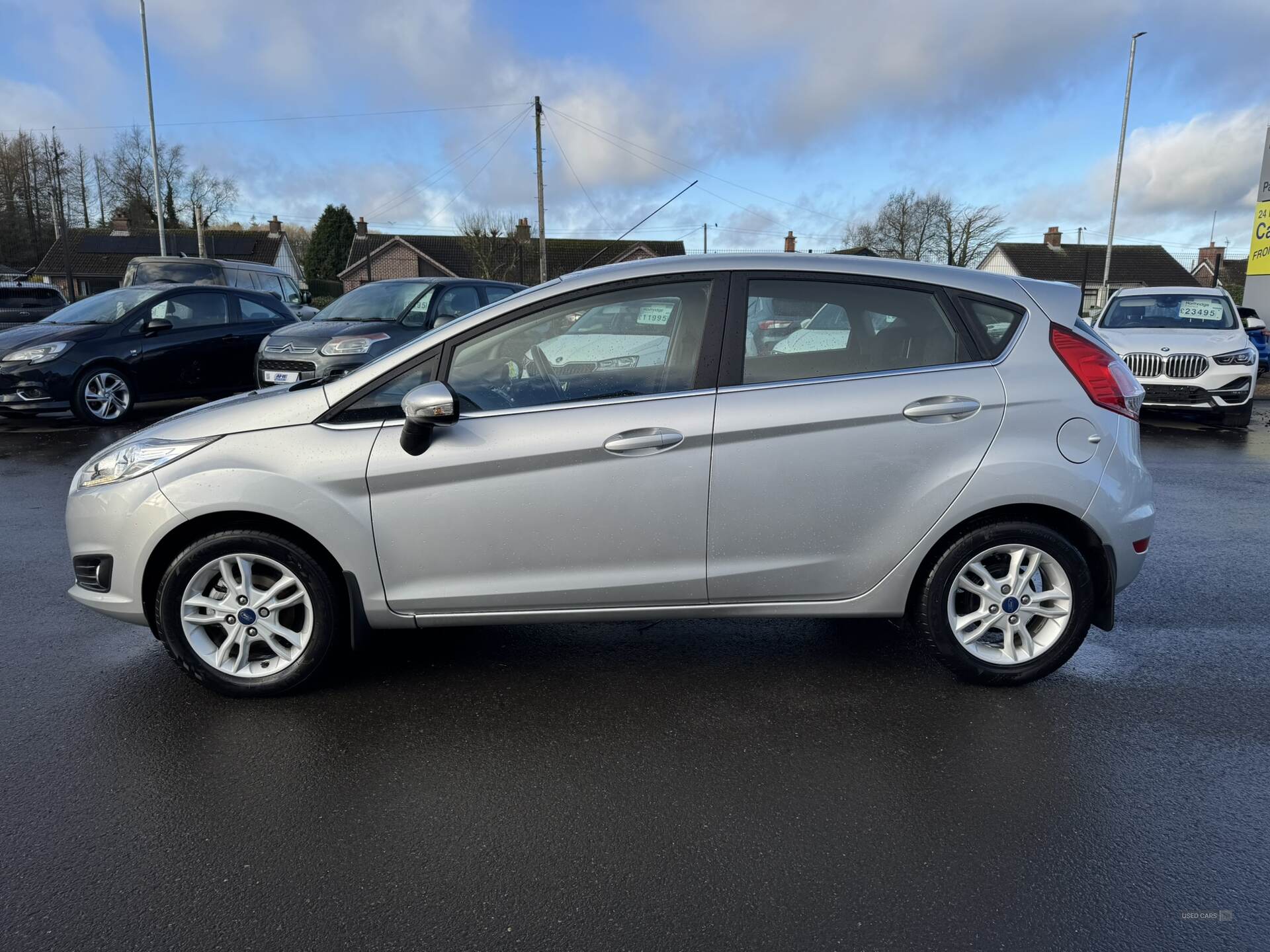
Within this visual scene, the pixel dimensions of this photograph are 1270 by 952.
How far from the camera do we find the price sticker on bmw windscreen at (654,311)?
12.2ft

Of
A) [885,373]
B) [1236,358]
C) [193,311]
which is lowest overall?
[1236,358]

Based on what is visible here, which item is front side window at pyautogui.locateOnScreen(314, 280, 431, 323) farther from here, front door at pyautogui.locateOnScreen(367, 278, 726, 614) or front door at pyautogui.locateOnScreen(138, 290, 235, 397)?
front door at pyautogui.locateOnScreen(367, 278, 726, 614)

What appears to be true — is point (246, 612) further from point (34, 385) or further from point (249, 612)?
point (34, 385)

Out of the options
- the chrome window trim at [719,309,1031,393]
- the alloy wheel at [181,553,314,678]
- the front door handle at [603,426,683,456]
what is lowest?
the alloy wheel at [181,553,314,678]

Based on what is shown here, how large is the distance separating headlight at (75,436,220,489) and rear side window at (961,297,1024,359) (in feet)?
10.1

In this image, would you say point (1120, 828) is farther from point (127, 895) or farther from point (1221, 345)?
point (1221, 345)

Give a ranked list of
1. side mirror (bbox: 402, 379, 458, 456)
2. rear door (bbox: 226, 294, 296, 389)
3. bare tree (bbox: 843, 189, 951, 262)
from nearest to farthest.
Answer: side mirror (bbox: 402, 379, 458, 456), rear door (bbox: 226, 294, 296, 389), bare tree (bbox: 843, 189, 951, 262)

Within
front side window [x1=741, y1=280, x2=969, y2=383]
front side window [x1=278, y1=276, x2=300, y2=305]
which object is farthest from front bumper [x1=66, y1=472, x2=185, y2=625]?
front side window [x1=278, y1=276, x2=300, y2=305]

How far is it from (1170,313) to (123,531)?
13.5 m

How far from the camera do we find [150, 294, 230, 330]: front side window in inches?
452

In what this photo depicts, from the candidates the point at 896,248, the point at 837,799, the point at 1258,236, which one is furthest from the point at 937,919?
the point at 896,248

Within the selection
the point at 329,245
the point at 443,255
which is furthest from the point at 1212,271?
the point at 329,245

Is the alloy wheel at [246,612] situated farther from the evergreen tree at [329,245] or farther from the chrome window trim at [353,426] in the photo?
the evergreen tree at [329,245]

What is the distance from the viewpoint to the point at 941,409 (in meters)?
3.58
